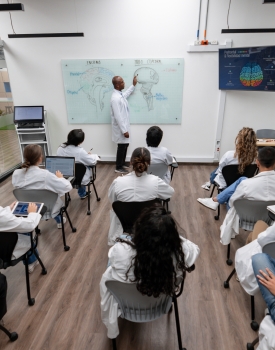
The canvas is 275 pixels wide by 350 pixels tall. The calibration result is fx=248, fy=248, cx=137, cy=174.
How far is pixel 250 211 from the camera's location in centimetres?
217

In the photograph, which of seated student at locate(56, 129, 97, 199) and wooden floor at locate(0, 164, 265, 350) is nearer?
wooden floor at locate(0, 164, 265, 350)

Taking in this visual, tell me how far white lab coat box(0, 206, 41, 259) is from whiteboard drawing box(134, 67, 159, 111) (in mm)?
3517

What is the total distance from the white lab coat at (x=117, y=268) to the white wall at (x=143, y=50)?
3.85 m

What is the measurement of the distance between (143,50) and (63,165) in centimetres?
290

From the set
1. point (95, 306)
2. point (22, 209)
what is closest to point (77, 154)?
point (22, 209)

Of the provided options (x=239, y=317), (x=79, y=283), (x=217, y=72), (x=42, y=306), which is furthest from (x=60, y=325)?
(x=217, y=72)

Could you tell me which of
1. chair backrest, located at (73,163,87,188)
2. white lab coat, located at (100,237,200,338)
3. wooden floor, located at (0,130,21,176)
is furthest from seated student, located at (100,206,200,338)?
wooden floor, located at (0,130,21,176)

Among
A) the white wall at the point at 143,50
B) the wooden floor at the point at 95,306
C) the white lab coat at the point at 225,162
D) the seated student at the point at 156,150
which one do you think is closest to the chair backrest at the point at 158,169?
the seated student at the point at 156,150

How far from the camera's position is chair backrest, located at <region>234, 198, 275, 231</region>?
209cm

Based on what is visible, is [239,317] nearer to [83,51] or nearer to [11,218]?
[11,218]

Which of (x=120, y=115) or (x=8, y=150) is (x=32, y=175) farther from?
(x=8, y=150)

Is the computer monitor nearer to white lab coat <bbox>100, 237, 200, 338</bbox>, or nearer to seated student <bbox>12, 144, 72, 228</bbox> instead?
seated student <bbox>12, 144, 72, 228</bbox>

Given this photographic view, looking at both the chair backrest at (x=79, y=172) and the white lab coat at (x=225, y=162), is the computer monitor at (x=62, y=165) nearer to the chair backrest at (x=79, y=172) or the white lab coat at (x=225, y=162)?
the chair backrest at (x=79, y=172)

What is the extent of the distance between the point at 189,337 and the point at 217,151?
3.85 m
